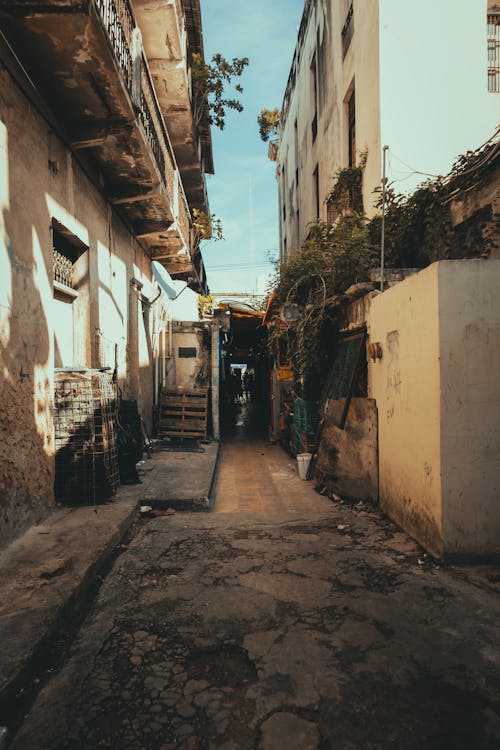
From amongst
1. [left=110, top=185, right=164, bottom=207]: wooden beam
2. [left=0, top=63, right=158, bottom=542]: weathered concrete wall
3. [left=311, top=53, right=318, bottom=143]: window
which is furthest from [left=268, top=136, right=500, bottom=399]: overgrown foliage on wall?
[left=311, top=53, right=318, bottom=143]: window

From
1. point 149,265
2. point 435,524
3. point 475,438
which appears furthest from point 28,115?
point 149,265

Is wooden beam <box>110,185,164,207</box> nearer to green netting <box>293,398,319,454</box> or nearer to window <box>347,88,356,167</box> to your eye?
green netting <box>293,398,319,454</box>

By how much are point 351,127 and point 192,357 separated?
725 cm

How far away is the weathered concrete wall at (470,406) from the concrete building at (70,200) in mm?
4024

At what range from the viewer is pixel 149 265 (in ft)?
38.5

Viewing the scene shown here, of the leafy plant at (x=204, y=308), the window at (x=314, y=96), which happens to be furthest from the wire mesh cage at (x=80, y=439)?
the leafy plant at (x=204, y=308)

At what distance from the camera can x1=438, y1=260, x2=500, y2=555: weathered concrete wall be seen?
4.16 m

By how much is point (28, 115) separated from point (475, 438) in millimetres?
5537

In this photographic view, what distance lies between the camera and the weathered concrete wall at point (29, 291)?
430cm

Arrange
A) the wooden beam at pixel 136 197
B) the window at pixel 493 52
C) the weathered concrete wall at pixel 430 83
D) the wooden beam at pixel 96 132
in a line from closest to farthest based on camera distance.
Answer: the wooden beam at pixel 96 132 < the wooden beam at pixel 136 197 < the weathered concrete wall at pixel 430 83 < the window at pixel 493 52

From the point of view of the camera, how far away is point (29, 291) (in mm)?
4762

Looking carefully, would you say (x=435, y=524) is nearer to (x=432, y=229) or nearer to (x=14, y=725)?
(x=14, y=725)

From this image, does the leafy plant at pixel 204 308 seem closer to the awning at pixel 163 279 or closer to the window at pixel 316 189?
the awning at pixel 163 279

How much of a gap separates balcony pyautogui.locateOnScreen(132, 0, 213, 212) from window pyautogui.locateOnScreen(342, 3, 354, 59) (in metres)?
3.69
